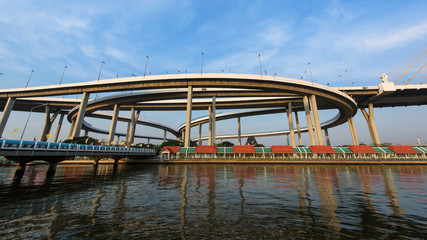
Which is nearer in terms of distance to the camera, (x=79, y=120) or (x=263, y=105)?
(x=79, y=120)

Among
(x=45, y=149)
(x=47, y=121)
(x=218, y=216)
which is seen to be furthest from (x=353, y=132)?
(x=47, y=121)

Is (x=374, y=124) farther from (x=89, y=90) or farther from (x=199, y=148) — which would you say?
(x=89, y=90)

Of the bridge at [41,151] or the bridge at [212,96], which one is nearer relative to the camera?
the bridge at [41,151]

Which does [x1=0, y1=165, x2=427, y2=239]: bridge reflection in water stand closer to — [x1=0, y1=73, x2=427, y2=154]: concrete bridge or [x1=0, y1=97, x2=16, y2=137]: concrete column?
[x1=0, y1=73, x2=427, y2=154]: concrete bridge

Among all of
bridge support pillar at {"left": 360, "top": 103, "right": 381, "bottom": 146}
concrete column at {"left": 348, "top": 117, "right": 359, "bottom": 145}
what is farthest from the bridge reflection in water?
concrete column at {"left": 348, "top": 117, "right": 359, "bottom": 145}

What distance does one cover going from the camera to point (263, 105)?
234 feet

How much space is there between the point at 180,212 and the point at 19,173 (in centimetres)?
2827

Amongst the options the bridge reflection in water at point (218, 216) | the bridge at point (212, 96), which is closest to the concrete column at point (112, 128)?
the bridge at point (212, 96)

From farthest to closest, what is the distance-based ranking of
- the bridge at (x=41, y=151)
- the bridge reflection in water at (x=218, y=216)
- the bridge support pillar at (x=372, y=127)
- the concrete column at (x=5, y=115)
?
the bridge support pillar at (x=372, y=127) < the concrete column at (x=5, y=115) < the bridge at (x=41, y=151) < the bridge reflection in water at (x=218, y=216)

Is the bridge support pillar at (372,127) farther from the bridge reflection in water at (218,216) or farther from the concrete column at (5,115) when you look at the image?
the concrete column at (5,115)

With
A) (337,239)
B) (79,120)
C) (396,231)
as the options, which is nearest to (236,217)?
(337,239)

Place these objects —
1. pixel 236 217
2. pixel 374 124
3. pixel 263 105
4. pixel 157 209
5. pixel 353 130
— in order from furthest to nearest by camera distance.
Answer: pixel 353 130 → pixel 374 124 → pixel 263 105 → pixel 157 209 → pixel 236 217

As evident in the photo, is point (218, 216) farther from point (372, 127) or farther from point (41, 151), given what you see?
point (372, 127)

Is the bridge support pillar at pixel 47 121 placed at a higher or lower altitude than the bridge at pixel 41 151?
higher
